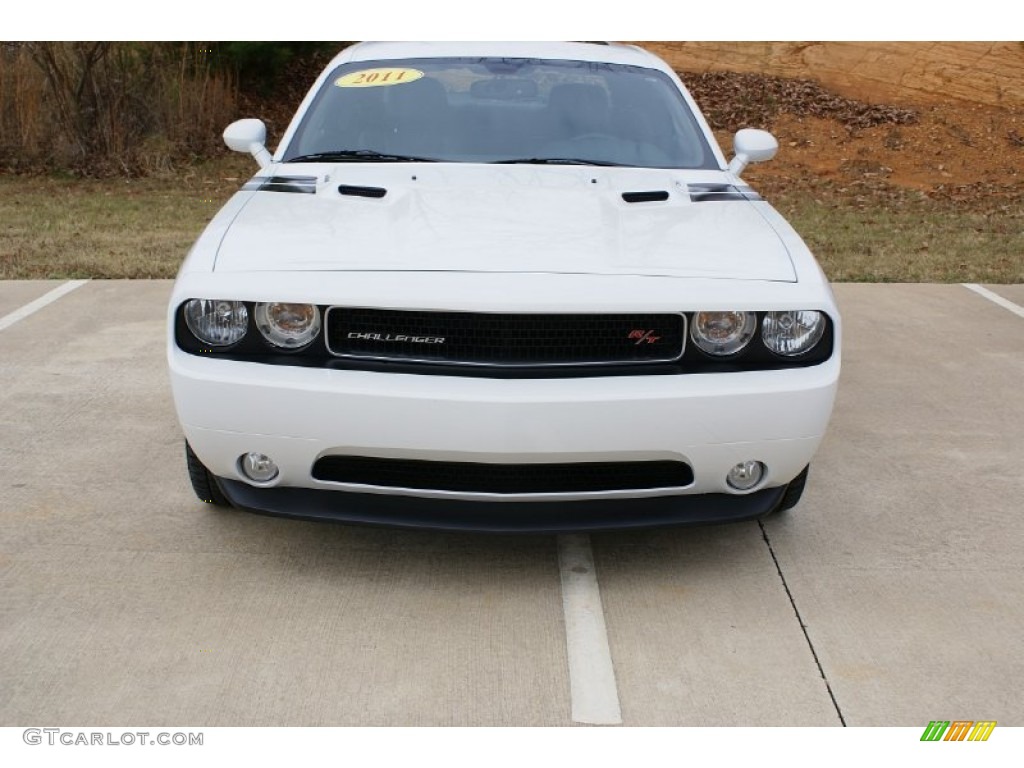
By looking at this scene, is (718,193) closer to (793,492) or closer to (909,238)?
(793,492)

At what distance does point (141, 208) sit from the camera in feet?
39.5

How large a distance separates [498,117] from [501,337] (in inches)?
71.1

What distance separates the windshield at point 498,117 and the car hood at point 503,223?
0.20 meters

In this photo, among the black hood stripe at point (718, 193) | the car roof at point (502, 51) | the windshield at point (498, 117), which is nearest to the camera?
the black hood stripe at point (718, 193)

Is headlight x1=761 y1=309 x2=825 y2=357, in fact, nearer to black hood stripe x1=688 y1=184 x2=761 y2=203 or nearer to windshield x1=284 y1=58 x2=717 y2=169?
black hood stripe x1=688 y1=184 x2=761 y2=203

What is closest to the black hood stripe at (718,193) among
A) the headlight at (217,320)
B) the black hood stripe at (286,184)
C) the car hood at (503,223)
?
the car hood at (503,223)

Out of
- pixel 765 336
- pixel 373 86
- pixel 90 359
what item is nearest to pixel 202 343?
pixel 765 336

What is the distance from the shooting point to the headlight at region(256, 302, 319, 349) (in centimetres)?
347

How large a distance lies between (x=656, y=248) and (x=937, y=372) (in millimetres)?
2997

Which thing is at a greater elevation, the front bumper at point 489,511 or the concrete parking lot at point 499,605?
the front bumper at point 489,511

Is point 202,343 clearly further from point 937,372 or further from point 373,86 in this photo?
point 937,372

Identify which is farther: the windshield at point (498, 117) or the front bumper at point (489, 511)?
the windshield at point (498, 117)

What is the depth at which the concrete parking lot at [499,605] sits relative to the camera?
3061 mm

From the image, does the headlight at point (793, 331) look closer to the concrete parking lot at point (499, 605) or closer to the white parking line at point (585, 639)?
the concrete parking lot at point (499, 605)
